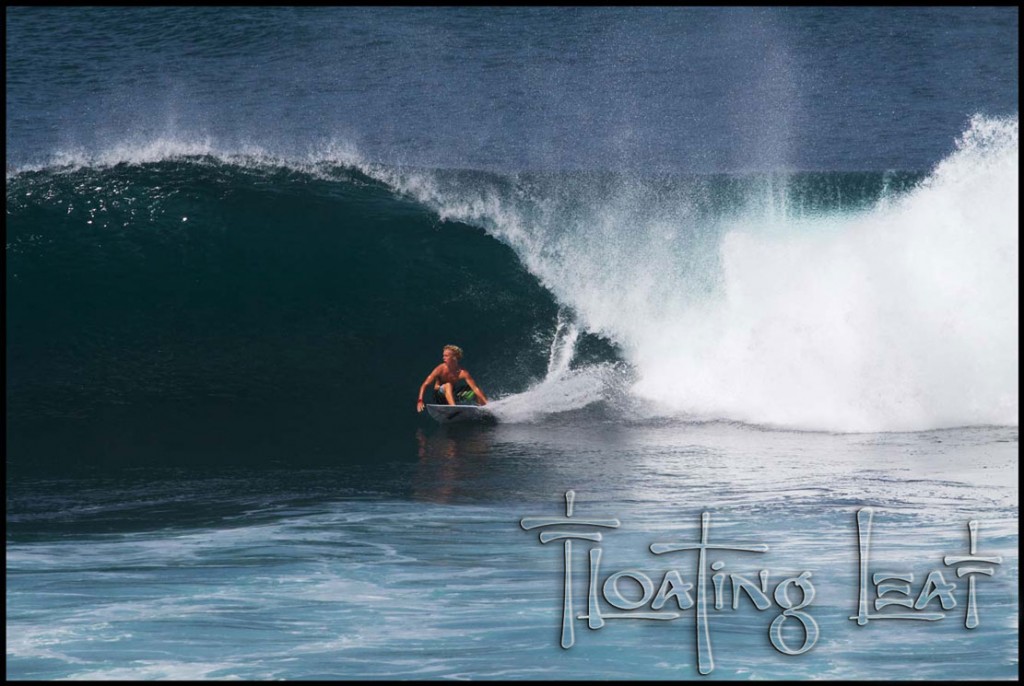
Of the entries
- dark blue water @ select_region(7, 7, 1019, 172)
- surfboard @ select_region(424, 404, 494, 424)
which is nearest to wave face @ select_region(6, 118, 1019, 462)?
surfboard @ select_region(424, 404, 494, 424)

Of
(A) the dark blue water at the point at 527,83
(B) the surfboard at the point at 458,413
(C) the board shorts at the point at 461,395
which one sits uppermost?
(A) the dark blue water at the point at 527,83

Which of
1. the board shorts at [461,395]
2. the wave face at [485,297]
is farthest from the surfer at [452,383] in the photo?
the wave face at [485,297]

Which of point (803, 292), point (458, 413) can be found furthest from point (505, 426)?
point (803, 292)

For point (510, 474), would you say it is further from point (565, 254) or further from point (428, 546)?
point (565, 254)

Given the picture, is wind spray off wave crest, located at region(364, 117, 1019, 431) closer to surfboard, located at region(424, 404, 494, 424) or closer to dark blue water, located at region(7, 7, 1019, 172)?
surfboard, located at region(424, 404, 494, 424)

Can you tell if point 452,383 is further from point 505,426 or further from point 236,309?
point 236,309

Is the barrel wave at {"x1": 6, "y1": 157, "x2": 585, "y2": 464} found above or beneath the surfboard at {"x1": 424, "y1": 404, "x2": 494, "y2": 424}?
above

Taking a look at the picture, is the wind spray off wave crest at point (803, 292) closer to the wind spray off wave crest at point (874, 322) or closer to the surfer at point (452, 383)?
the wind spray off wave crest at point (874, 322)

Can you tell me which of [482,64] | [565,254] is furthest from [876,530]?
[482,64]
